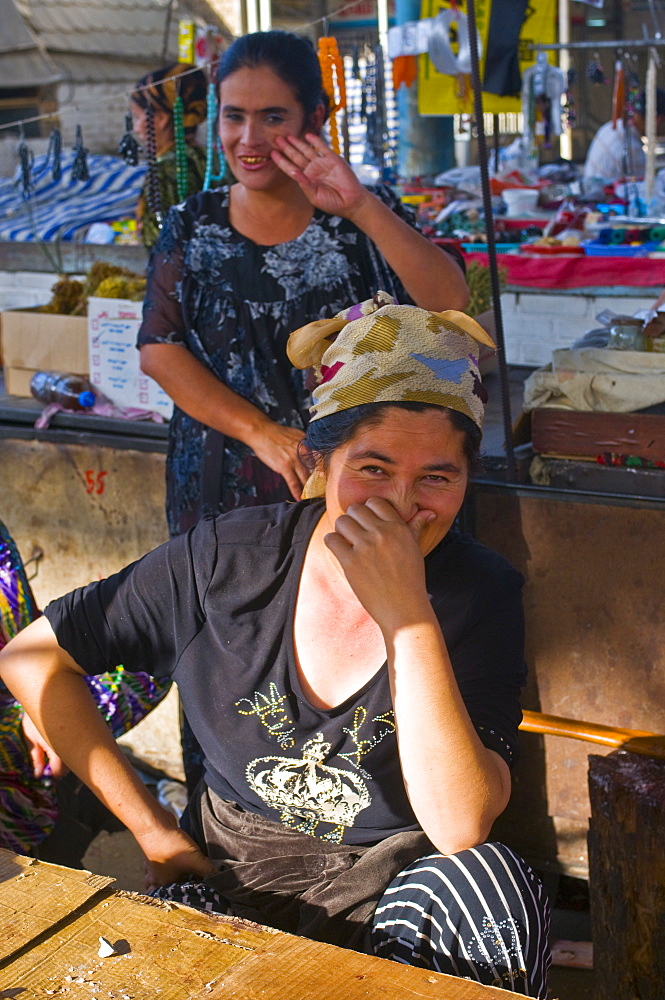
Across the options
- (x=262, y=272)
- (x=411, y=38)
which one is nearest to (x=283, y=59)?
(x=262, y=272)

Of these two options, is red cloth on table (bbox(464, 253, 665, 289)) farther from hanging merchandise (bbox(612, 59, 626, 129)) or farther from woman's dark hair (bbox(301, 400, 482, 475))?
woman's dark hair (bbox(301, 400, 482, 475))

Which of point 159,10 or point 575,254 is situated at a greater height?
point 159,10

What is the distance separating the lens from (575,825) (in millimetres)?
2672

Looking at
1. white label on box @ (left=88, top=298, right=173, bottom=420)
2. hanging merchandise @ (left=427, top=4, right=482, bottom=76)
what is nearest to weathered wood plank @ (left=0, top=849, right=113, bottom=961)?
white label on box @ (left=88, top=298, right=173, bottom=420)

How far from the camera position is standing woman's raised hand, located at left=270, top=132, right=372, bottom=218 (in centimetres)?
221

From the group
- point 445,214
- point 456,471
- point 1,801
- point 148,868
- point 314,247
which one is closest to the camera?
point 456,471

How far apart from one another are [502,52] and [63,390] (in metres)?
5.43

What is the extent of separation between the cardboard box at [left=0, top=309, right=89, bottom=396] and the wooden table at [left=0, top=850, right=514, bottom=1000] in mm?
2626

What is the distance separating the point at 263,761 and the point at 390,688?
0.25m

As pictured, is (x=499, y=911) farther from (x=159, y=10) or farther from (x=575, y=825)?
(x=159, y=10)

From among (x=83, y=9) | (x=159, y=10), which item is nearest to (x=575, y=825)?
(x=83, y=9)

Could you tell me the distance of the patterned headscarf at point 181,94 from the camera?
159 inches

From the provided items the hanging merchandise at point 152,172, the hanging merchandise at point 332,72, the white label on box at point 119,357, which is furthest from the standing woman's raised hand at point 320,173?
the hanging merchandise at point 152,172

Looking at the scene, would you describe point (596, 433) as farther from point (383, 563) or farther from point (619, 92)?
point (619, 92)
